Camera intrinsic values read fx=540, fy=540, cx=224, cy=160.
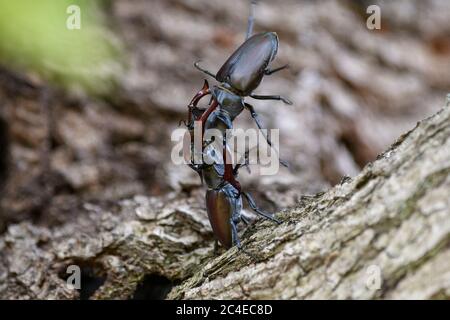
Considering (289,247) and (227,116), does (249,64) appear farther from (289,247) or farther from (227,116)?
(289,247)

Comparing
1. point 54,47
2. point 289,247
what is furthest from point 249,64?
point 54,47

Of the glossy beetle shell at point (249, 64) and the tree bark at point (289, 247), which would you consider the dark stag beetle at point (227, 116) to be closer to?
the glossy beetle shell at point (249, 64)

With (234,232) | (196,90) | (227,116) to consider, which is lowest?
(234,232)

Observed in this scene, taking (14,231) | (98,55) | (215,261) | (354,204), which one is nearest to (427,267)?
(354,204)

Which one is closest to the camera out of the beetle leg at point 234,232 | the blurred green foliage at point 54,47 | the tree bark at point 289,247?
the tree bark at point 289,247

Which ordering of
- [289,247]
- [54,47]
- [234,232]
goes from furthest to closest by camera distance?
1. [54,47]
2. [234,232]
3. [289,247]

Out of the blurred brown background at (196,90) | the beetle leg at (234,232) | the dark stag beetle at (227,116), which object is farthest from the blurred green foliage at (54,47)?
the beetle leg at (234,232)

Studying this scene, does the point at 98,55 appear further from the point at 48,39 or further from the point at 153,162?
the point at 153,162
